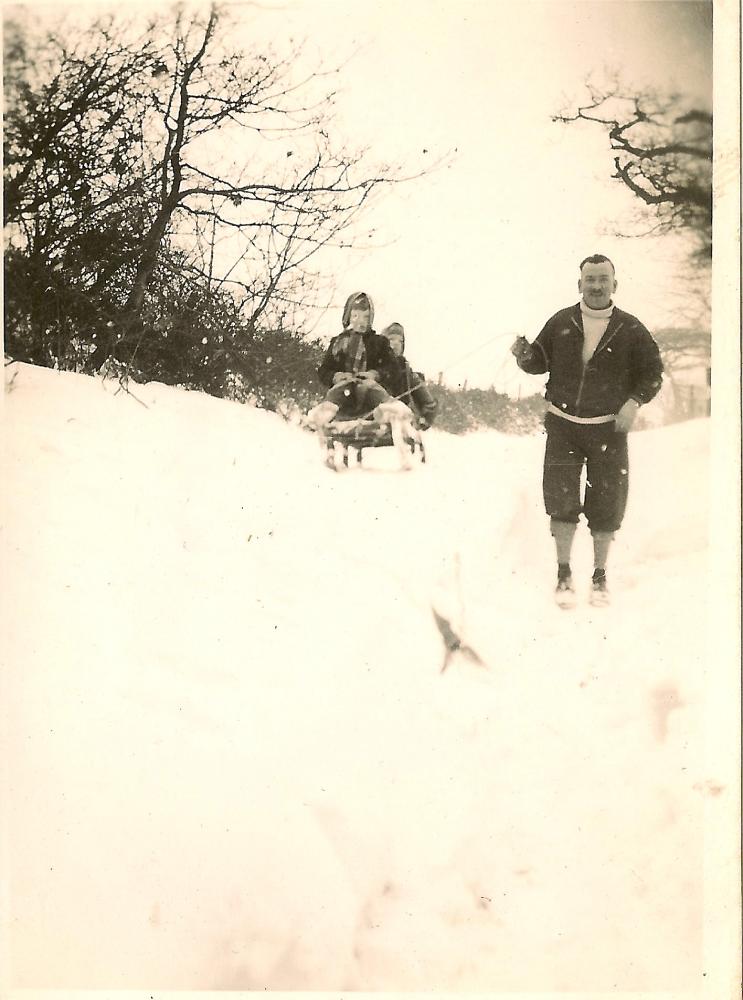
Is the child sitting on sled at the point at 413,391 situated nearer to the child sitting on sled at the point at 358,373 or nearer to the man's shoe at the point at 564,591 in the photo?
the child sitting on sled at the point at 358,373

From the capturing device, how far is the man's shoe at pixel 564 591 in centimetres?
153

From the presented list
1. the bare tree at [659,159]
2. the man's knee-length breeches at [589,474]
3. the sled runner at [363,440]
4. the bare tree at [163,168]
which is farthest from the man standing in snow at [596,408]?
the bare tree at [163,168]

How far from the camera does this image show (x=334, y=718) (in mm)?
1509

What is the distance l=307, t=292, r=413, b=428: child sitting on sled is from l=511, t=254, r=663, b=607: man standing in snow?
0.32 meters

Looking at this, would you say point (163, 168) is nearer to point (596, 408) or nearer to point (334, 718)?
point (596, 408)

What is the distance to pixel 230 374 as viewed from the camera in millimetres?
1620

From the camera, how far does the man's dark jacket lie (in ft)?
5.02

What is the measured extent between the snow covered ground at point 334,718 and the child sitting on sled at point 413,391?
47mm

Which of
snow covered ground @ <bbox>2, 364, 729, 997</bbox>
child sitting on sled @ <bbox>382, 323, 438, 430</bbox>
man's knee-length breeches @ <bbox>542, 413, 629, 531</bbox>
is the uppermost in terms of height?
child sitting on sled @ <bbox>382, 323, 438, 430</bbox>

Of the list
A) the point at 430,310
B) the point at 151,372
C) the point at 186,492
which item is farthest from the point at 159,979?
the point at 430,310

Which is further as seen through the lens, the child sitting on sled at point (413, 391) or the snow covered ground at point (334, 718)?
the child sitting on sled at point (413, 391)

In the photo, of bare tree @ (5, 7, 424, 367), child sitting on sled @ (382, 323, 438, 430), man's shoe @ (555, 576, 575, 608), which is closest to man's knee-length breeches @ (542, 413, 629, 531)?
man's shoe @ (555, 576, 575, 608)

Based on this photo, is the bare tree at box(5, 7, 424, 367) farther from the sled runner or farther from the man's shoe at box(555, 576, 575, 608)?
the man's shoe at box(555, 576, 575, 608)

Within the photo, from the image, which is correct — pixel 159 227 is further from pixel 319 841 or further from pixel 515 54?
pixel 319 841
